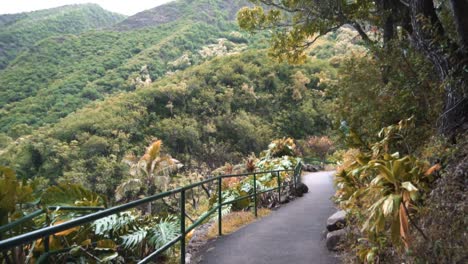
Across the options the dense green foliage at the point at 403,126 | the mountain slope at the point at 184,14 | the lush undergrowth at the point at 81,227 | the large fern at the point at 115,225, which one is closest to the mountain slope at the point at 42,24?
the mountain slope at the point at 184,14

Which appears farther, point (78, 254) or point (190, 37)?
point (190, 37)

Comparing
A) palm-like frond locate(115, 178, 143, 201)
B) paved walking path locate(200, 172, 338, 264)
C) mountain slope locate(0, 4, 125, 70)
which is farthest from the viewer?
mountain slope locate(0, 4, 125, 70)

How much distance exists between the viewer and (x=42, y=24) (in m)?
93.4

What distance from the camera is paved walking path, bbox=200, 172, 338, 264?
5.15 meters

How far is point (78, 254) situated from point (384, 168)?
3.24 meters

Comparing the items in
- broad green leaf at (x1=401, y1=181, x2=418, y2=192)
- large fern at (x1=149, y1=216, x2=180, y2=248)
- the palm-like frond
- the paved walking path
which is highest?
broad green leaf at (x1=401, y1=181, x2=418, y2=192)

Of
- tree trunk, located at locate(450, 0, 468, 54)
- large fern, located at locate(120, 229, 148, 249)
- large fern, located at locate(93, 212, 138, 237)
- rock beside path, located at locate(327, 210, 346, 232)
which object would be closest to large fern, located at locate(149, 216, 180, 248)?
large fern, located at locate(120, 229, 148, 249)

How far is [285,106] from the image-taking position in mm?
57250

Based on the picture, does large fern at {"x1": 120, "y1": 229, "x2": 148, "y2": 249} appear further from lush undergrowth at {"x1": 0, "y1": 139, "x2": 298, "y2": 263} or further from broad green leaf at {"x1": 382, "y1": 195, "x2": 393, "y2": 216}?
broad green leaf at {"x1": 382, "y1": 195, "x2": 393, "y2": 216}

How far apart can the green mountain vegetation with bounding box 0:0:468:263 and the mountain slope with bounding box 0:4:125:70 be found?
825mm

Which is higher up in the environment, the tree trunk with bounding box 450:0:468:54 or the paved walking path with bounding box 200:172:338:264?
the tree trunk with bounding box 450:0:468:54

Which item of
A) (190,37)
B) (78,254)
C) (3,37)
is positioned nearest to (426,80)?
(78,254)

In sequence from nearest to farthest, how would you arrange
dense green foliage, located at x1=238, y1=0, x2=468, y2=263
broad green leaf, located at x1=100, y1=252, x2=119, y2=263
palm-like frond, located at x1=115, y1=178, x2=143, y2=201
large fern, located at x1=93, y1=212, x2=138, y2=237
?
dense green foliage, located at x1=238, y1=0, x2=468, y2=263 → broad green leaf, located at x1=100, y1=252, x2=119, y2=263 → large fern, located at x1=93, y1=212, x2=138, y2=237 → palm-like frond, located at x1=115, y1=178, x2=143, y2=201

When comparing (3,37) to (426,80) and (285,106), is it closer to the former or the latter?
(285,106)
